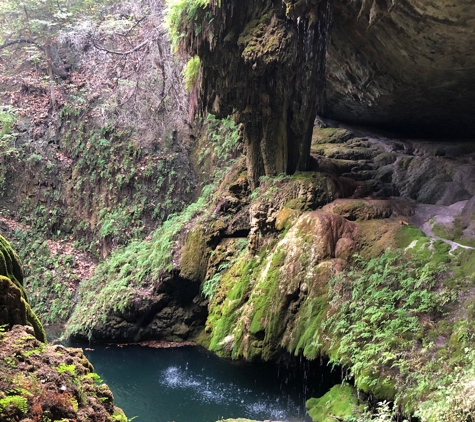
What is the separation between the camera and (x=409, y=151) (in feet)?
47.4

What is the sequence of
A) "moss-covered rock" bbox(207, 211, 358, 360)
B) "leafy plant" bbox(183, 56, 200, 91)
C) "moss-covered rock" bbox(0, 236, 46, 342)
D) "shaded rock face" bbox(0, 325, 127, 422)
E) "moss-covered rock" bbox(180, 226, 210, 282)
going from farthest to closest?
"moss-covered rock" bbox(180, 226, 210, 282) → "leafy plant" bbox(183, 56, 200, 91) → "moss-covered rock" bbox(207, 211, 358, 360) → "moss-covered rock" bbox(0, 236, 46, 342) → "shaded rock face" bbox(0, 325, 127, 422)

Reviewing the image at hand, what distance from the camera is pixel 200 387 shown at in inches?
384

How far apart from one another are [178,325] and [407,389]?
8.45 meters

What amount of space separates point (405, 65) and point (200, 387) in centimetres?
966

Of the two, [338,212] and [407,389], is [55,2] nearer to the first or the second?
[338,212]

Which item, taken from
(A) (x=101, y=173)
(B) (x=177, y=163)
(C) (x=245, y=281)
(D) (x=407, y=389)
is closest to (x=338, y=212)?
(C) (x=245, y=281)

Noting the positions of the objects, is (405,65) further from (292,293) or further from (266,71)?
(292,293)

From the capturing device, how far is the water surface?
8.37 meters

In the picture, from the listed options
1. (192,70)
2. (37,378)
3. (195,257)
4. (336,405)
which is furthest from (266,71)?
(37,378)

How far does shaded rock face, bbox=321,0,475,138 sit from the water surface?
7.46m

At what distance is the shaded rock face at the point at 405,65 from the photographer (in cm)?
805

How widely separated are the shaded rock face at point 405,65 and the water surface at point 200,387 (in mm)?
7462

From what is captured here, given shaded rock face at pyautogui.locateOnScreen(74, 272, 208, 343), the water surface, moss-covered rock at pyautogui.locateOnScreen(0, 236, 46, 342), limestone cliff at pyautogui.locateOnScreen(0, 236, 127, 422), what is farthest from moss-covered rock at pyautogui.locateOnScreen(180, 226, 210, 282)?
limestone cliff at pyautogui.locateOnScreen(0, 236, 127, 422)

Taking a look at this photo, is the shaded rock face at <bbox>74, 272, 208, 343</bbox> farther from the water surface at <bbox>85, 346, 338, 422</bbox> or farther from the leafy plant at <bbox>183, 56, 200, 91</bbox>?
the leafy plant at <bbox>183, 56, 200, 91</bbox>
